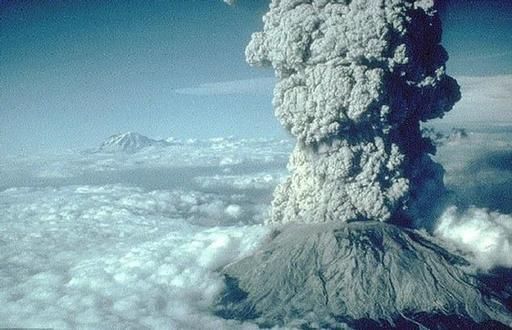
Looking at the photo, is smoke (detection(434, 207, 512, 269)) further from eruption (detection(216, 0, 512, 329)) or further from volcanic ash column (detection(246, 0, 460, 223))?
volcanic ash column (detection(246, 0, 460, 223))

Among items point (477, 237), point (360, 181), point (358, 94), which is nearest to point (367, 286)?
point (477, 237)

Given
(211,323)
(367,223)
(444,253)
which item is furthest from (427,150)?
(211,323)

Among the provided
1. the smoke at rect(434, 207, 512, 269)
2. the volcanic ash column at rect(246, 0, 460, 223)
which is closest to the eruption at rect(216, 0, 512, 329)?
the volcanic ash column at rect(246, 0, 460, 223)

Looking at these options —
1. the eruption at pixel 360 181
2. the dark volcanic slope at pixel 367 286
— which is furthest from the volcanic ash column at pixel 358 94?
the dark volcanic slope at pixel 367 286

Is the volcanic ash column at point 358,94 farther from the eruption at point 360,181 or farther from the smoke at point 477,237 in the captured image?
the smoke at point 477,237

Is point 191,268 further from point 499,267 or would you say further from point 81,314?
point 499,267

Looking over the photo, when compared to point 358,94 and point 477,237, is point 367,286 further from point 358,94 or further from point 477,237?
point 358,94
